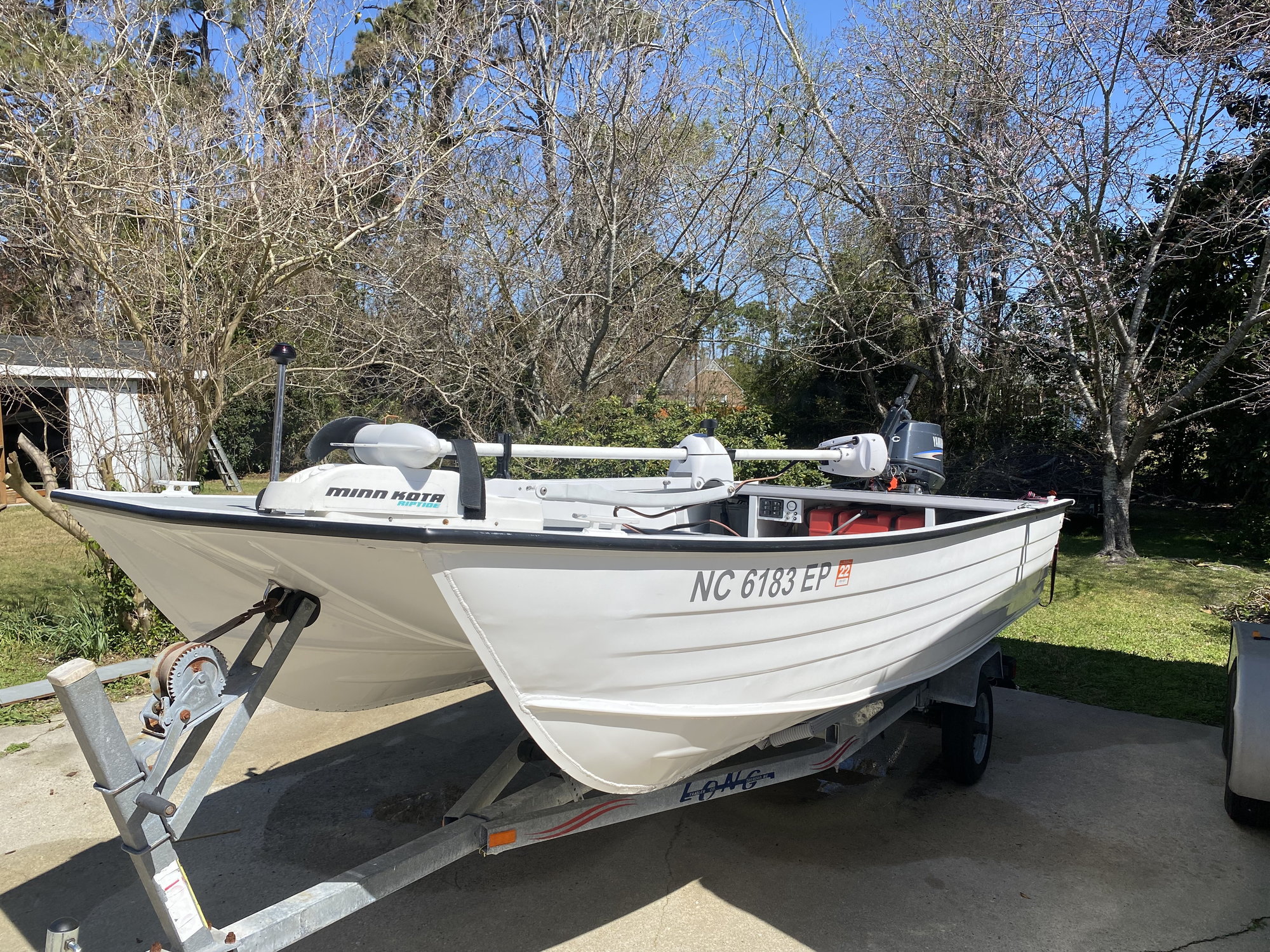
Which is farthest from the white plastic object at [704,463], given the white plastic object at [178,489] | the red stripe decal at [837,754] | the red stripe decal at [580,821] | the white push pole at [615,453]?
the white plastic object at [178,489]

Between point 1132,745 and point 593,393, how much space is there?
25.1 ft

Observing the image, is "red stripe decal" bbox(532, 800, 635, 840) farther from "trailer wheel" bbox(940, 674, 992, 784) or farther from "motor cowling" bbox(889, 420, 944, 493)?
"motor cowling" bbox(889, 420, 944, 493)

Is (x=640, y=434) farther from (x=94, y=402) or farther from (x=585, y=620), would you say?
(x=585, y=620)

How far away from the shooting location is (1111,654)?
7.05 m

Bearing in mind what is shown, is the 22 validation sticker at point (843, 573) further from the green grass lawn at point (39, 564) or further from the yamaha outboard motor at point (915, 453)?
the green grass lawn at point (39, 564)

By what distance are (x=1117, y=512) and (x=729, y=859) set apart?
8.74 metres

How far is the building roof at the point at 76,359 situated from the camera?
21.0ft

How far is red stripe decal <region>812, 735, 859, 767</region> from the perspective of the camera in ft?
12.0

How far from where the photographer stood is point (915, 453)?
5551 mm

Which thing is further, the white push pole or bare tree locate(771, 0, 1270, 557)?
bare tree locate(771, 0, 1270, 557)

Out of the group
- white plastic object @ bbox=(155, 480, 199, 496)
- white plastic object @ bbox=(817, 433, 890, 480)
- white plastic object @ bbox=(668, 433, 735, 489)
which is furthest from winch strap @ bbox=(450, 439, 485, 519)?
white plastic object @ bbox=(817, 433, 890, 480)

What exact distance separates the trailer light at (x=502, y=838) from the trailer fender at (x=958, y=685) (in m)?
2.40

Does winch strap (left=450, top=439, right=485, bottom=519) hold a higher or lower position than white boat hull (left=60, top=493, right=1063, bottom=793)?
higher

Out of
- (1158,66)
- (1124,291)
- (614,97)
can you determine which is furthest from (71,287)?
(1124,291)
